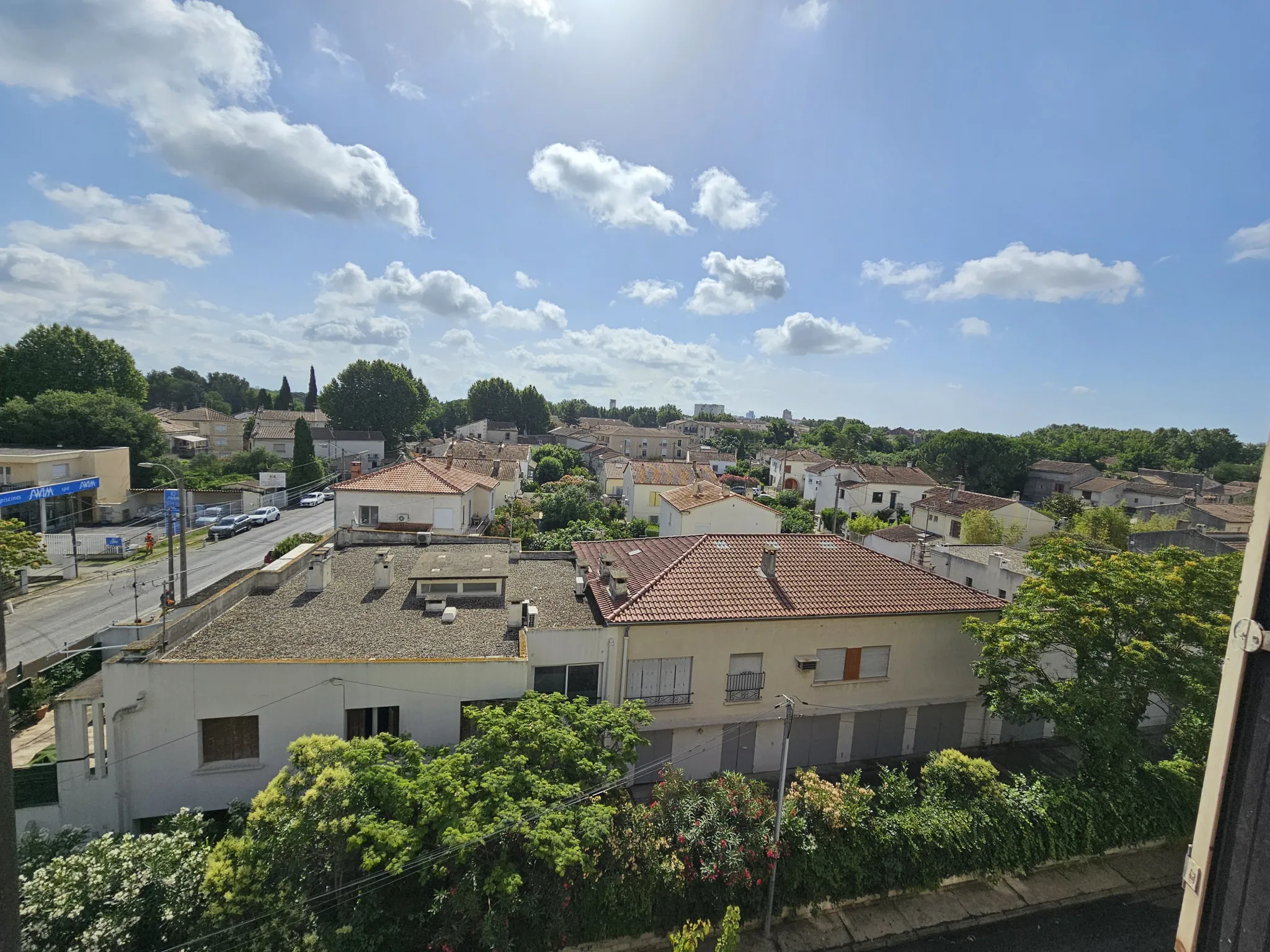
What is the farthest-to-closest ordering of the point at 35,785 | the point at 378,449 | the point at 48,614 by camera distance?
the point at 378,449
the point at 48,614
the point at 35,785

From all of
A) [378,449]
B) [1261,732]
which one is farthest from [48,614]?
[378,449]

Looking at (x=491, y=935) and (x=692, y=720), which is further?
(x=692, y=720)

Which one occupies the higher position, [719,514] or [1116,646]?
[1116,646]

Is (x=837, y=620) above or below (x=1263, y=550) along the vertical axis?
below

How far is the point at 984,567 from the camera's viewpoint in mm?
26922

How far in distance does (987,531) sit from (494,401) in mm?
92857

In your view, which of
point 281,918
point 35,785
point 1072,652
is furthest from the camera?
point 1072,652

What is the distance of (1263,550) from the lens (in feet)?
11.9

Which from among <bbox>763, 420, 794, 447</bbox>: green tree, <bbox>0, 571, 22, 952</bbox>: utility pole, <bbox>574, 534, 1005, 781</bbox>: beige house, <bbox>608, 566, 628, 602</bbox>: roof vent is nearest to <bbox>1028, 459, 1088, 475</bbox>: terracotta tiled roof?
<bbox>763, 420, 794, 447</bbox>: green tree

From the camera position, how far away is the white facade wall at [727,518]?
35844 millimetres

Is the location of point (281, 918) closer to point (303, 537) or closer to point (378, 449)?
point (303, 537)

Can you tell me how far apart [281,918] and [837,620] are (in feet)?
46.0

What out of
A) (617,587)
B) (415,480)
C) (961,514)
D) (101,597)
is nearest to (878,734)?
(617,587)

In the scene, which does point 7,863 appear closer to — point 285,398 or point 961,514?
point 961,514
